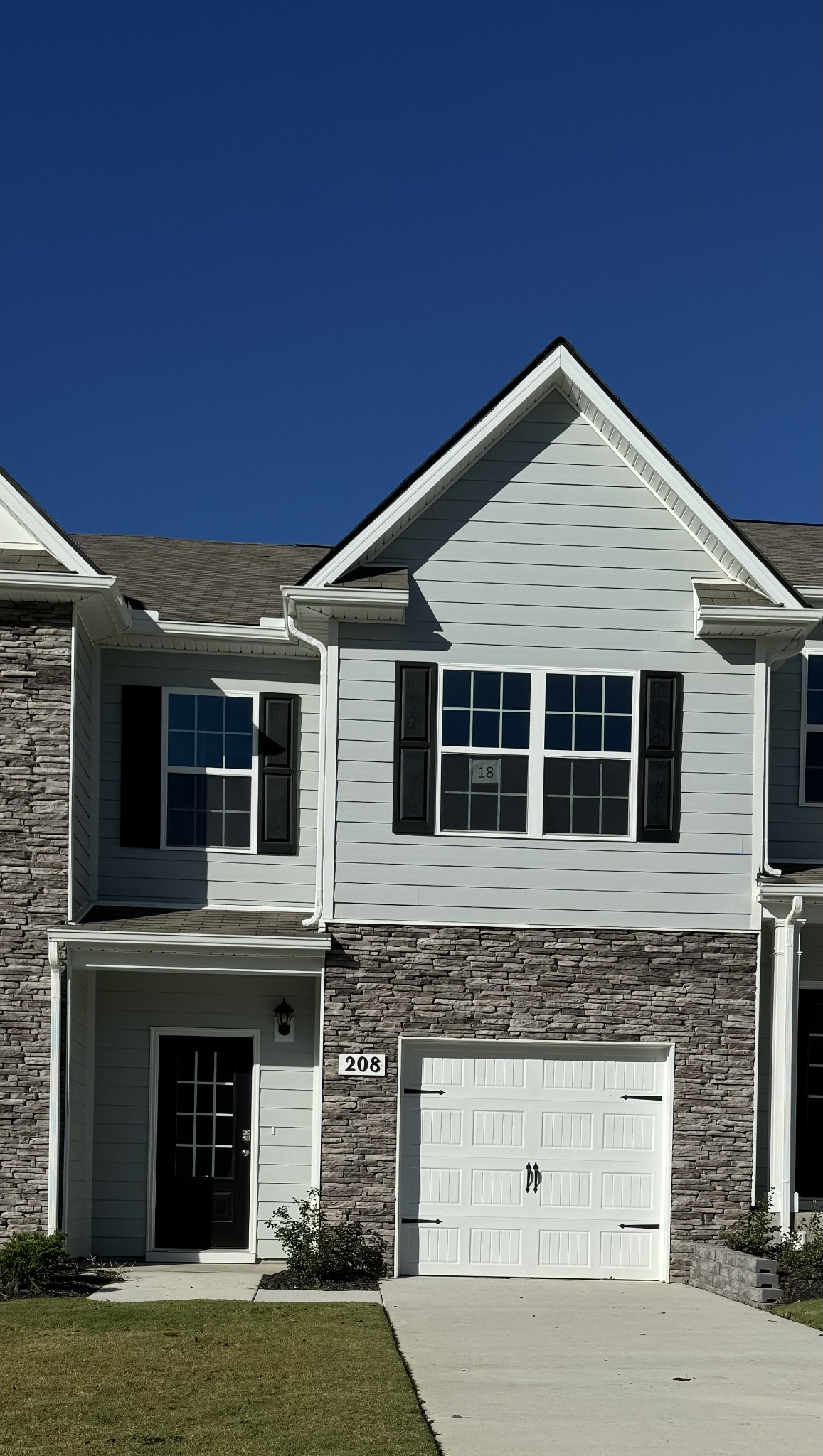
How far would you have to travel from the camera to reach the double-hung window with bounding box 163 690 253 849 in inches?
622

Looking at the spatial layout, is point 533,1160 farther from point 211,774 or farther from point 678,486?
point 678,486

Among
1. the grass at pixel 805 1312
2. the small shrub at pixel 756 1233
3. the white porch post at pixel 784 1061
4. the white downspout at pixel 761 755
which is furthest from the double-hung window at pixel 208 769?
the grass at pixel 805 1312

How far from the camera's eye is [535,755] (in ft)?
48.6

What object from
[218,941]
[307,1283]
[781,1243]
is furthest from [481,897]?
[781,1243]

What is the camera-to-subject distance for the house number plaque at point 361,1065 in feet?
47.3

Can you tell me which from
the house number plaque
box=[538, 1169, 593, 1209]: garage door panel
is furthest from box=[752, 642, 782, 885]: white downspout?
the house number plaque

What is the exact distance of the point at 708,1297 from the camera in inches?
536

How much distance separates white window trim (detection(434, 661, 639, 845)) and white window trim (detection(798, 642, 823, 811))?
2.38m

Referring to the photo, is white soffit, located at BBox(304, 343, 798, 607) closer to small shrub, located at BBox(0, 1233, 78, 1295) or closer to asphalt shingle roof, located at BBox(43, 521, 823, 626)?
asphalt shingle roof, located at BBox(43, 521, 823, 626)

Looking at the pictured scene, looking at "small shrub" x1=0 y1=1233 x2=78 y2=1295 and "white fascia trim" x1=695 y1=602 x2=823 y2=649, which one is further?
"white fascia trim" x1=695 y1=602 x2=823 y2=649

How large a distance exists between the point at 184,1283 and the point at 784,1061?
5974 millimetres

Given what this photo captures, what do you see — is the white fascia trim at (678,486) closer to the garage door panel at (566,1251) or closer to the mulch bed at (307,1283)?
the garage door panel at (566,1251)

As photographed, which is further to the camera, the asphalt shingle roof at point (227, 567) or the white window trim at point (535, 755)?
the asphalt shingle roof at point (227, 567)

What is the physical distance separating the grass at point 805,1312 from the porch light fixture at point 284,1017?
18.0 ft
